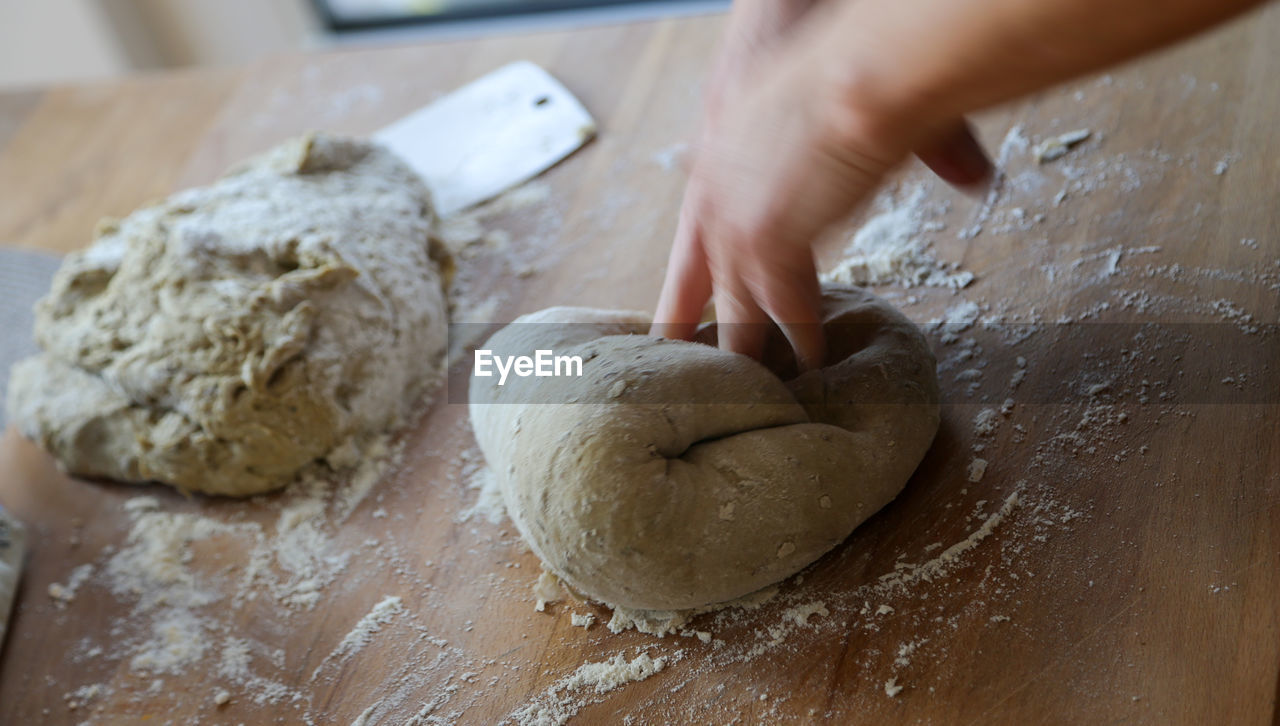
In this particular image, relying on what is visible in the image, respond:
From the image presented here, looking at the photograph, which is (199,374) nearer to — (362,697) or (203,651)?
(203,651)

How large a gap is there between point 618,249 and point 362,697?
2.53 ft

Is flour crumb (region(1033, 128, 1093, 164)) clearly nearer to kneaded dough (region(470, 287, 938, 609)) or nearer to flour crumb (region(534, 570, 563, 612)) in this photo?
kneaded dough (region(470, 287, 938, 609))

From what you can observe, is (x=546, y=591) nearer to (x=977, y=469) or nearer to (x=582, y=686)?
(x=582, y=686)

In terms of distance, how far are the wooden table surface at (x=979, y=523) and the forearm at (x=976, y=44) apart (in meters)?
0.50

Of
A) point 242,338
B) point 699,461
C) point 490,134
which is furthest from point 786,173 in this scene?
point 490,134

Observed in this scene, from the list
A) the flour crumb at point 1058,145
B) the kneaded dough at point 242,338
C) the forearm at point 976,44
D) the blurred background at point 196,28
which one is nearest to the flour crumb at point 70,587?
the kneaded dough at point 242,338

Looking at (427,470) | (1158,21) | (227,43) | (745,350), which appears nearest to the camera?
(1158,21)

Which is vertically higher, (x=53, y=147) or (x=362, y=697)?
(x=53, y=147)

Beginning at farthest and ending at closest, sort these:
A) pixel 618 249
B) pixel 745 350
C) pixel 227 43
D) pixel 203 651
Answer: pixel 227 43 → pixel 618 249 → pixel 203 651 → pixel 745 350

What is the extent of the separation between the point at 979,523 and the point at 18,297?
1.82 m

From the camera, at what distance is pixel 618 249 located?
1553mm

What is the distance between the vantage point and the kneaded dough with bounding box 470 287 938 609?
97 cm

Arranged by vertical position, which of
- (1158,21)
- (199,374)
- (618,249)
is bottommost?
(618,249)

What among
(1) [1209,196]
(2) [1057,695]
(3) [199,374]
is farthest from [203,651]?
(1) [1209,196]
